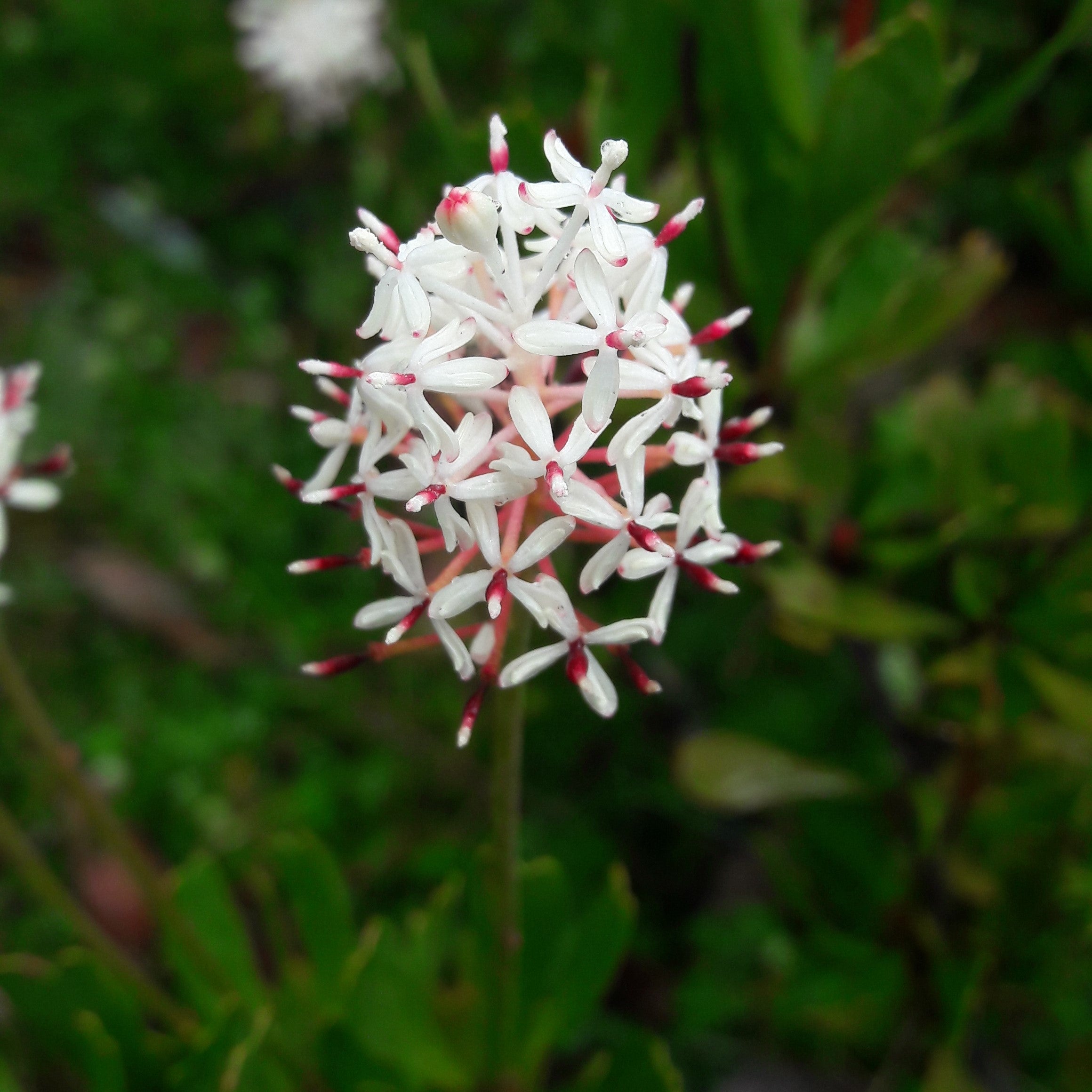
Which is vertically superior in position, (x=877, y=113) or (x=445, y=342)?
(x=877, y=113)

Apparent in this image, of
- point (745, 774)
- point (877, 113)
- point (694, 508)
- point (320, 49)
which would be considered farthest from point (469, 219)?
point (320, 49)

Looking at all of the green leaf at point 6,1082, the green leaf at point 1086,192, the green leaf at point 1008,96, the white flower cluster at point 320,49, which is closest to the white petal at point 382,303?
the green leaf at point 1008,96

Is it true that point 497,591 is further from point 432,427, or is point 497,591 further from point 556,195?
point 556,195

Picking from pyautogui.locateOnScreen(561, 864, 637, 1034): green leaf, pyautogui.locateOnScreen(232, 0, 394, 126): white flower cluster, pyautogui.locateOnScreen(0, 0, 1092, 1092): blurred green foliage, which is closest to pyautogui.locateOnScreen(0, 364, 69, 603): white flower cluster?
pyautogui.locateOnScreen(0, 0, 1092, 1092): blurred green foliage

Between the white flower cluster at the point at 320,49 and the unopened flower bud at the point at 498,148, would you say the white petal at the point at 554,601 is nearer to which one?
the unopened flower bud at the point at 498,148

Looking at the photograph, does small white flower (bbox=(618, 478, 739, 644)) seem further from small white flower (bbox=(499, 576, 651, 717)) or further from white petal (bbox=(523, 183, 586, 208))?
white petal (bbox=(523, 183, 586, 208))

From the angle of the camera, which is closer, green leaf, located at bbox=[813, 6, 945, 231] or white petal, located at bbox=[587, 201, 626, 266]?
white petal, located at bbox=[587, 201, 626, 266]

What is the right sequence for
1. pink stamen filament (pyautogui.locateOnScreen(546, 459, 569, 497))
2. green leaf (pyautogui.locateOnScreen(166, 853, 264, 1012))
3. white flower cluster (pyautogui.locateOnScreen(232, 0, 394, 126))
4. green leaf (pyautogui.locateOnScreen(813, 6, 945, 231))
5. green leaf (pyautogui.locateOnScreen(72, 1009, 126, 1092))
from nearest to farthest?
pink stamen filament (pyautogui.locateOnScreen(546, 459, 569, 497))
green leaf (pyautogui.locateOnScreen(813, 6, 945, 231))
green leaf (pyautogui.locateOnScreen(72, 1009, 126, 1092))
green leaf (pyautogui.locateOnScreen(166, 853, 264, 1012))
white flower cluster (pyautogui.locateOnScreen(232, 0, 394, 126))
